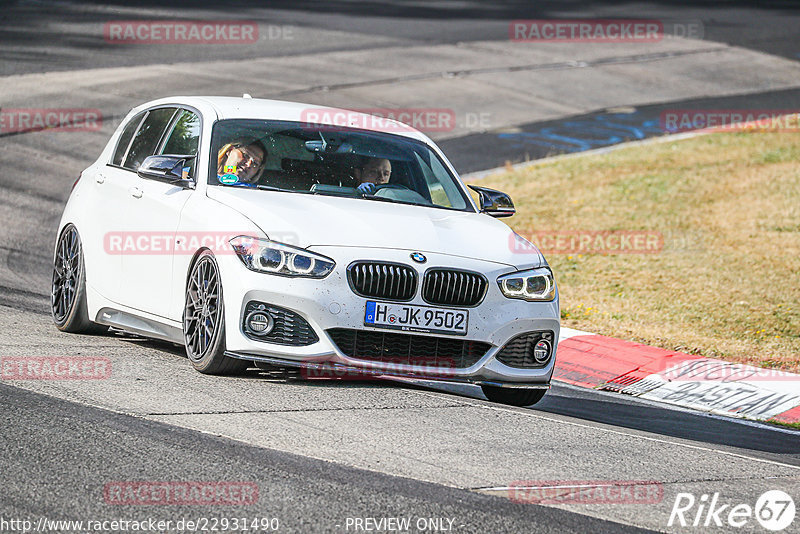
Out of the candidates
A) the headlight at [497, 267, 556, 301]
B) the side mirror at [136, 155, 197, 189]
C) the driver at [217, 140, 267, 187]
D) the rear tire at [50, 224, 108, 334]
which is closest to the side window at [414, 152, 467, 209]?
the headlight at [497, 267, 556, 301]

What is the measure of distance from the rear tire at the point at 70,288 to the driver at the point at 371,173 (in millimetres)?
2113

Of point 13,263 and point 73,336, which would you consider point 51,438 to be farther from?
point 13,263

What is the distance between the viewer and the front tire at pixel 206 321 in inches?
281

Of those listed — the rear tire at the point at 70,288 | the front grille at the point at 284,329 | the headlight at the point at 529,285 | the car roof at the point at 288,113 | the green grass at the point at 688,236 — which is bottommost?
the green grass at the point at 688,236

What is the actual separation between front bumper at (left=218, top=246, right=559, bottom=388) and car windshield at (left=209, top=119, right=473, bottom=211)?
3.34ft

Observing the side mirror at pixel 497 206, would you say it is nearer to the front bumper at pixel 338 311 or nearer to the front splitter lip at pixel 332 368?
the front bumper at pixel 338 311

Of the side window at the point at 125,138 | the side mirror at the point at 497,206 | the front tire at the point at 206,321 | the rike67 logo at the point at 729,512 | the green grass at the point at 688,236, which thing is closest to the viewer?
the rike67 logo at the point at 729,512

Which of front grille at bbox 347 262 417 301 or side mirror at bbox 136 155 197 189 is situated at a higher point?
side mirror at bbox 136 155 197 189

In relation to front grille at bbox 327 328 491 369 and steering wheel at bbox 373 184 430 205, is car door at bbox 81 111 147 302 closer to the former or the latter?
steering wheel at bbox 373 184 430 205

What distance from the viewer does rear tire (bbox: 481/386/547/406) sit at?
7.81 metres

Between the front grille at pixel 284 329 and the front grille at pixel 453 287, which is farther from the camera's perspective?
the front grille at pixel 453 287

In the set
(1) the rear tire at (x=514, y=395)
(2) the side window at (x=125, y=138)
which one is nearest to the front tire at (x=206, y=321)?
(1) the rear tire at (x=514, y=395)

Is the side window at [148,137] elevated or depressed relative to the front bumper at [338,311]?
elevated

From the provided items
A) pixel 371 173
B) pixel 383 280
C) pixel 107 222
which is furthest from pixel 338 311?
pixel 107 222
